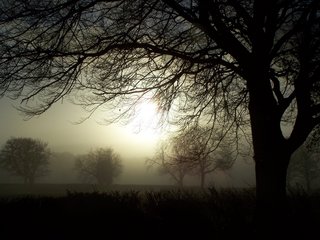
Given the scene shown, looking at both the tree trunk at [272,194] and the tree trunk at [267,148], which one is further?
the tree trunk at [267,148]

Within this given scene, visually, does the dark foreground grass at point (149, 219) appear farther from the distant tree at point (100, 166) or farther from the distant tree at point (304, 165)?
the distant tree at point (100, 166)

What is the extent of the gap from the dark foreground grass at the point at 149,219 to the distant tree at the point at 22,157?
215 feet

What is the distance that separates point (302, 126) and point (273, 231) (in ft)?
7.62

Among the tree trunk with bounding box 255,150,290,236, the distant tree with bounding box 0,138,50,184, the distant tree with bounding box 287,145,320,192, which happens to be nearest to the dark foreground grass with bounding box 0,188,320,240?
the tree trunk with bounding box 255,150,290,236

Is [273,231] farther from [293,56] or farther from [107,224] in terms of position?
[293,56]

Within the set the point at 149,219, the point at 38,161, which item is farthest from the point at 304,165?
the point at 149,219

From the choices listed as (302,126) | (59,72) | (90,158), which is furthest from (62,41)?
(90,158)

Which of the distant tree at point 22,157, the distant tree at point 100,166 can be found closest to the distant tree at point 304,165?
the distant tree at point 100,166

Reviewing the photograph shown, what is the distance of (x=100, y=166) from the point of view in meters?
72.3

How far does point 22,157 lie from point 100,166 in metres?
16.1

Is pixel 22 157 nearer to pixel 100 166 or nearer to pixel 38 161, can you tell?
pixel 38 161

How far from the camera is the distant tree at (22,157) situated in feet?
219

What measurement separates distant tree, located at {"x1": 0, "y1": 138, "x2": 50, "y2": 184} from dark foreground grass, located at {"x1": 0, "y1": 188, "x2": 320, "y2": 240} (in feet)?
215

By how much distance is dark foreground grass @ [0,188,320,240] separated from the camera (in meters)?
5.42
